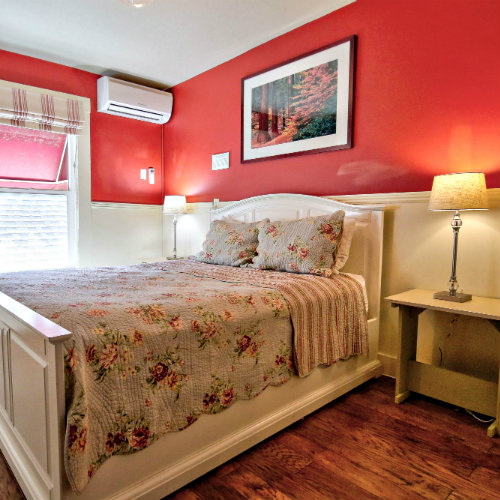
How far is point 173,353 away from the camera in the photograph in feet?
4.55

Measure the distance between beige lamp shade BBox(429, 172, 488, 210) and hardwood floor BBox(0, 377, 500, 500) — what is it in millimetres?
1119

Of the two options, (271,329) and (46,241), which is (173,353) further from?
(46,241)

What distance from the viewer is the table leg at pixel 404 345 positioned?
217cm

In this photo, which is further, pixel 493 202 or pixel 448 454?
pixel 493 202

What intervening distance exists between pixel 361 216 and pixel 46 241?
2.96 metres

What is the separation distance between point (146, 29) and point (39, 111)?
4.24 feet

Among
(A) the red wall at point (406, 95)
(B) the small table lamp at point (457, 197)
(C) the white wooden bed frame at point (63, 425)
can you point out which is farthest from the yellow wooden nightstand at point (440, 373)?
(A) the red wall at point (406, 95)

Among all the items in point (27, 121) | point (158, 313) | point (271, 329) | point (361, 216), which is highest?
point (27, 121)

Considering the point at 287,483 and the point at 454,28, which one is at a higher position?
the point at 454,28

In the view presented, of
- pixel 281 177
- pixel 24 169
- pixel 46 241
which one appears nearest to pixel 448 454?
pixel 281 177

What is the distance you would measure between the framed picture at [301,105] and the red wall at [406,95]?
7 cm

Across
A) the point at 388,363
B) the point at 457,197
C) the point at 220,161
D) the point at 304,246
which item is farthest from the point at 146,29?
the point at 388,363

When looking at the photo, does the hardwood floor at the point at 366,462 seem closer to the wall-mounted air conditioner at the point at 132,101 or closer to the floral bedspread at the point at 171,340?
the floral bedspread at the point at 171,340

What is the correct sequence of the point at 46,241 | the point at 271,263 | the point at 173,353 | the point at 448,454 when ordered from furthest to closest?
the point at 46,241
the point at 271,263
the point at 448,454
the point at 173,353
